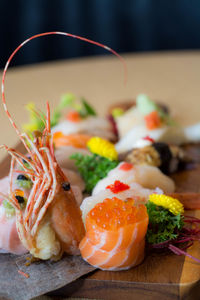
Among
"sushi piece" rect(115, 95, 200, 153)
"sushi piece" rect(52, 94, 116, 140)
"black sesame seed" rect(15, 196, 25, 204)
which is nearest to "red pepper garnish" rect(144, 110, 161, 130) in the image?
"sushi piece" rect(115, 95, 200, 153)

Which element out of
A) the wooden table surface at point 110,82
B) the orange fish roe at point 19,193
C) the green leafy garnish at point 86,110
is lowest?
the wooden table surface at point 110,82

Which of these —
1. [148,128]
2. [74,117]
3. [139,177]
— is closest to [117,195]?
[139,177]

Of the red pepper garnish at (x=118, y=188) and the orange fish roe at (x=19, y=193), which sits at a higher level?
the orange fish roe at (x=19, y=193)

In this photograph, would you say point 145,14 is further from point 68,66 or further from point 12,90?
point 12,90

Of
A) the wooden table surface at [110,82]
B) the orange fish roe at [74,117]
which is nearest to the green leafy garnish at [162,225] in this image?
the orange fish roe at [74,117]

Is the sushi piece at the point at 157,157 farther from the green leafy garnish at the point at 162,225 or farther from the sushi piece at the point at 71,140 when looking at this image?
the green leafy garnish at the point at 162,225

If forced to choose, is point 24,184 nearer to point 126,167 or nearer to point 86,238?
point 86,238
